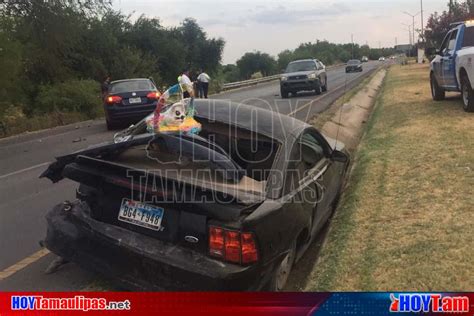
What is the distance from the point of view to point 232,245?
3.26 m

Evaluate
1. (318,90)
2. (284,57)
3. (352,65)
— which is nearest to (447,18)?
(352,65)

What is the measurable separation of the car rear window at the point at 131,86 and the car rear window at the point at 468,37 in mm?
8738

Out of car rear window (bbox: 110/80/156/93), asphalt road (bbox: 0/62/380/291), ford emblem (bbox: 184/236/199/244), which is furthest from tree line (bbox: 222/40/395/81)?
ford emblem (bbox: 184/236/199/244)

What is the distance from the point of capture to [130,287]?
136 inches

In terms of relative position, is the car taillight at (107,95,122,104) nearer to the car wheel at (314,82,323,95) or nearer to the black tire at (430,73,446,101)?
the black tire at (430,73,446,101)

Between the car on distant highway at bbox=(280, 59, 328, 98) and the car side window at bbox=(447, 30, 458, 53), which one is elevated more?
the car side window at bbox=(447, 30, 458, 53)

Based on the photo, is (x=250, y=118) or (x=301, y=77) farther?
(x=301, y=77)

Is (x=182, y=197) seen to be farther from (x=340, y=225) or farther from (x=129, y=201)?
(x=340, y=225)

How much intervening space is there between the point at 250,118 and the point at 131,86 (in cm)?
1202

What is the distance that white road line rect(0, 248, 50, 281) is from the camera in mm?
4352

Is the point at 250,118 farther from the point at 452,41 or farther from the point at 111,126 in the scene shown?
the point at 111,126

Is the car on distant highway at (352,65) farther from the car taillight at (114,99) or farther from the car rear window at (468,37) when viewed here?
the car taillight at (114,99)

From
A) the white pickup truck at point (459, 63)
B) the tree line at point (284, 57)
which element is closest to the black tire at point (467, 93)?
the white pickup truck at point (459, 63)

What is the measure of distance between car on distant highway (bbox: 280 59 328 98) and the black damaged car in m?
18.2
